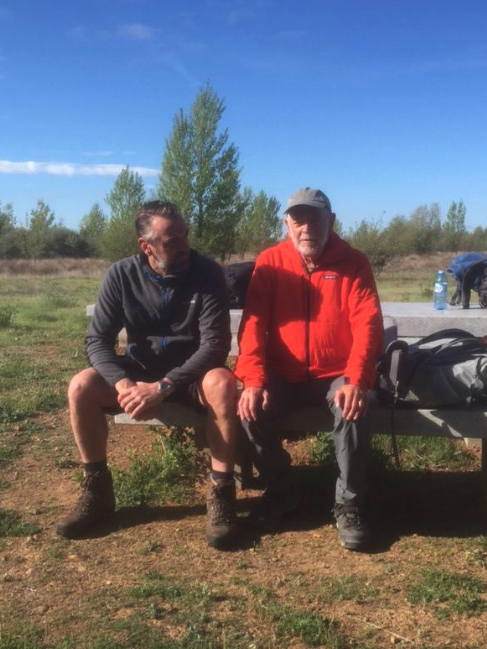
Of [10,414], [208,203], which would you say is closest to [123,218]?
[208,203]

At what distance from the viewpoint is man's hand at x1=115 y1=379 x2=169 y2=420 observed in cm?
313

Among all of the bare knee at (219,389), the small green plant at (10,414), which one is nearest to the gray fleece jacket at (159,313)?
the bare knee at (219,389)

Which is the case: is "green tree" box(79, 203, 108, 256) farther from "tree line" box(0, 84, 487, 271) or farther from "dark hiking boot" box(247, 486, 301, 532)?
"dark hiking boot" box(247, 486, 301, 532)

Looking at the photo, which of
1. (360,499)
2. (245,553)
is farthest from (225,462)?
(360,499)

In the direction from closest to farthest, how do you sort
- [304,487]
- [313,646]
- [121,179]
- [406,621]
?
1. [313,646]
2. [406,621]
3. [304,487]
4. [121,179]

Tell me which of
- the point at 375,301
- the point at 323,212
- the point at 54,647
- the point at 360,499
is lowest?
the point at 54,647

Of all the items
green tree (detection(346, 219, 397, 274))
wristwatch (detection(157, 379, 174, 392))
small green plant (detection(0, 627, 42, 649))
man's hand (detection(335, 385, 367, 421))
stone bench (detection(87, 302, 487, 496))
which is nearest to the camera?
small green plant (detection(0, 627, 42, 649))

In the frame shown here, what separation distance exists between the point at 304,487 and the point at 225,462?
73 centimetres

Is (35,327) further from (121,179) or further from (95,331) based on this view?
(121,179)

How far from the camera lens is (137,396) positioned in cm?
312

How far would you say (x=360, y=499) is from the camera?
3035mm

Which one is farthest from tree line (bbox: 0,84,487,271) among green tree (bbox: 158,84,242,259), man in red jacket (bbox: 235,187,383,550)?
man in red jacket (bbox: 235,187,383,550)

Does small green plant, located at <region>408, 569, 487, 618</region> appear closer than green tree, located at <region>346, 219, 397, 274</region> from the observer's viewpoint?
Yes

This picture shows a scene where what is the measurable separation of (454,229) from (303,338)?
59505 mm
